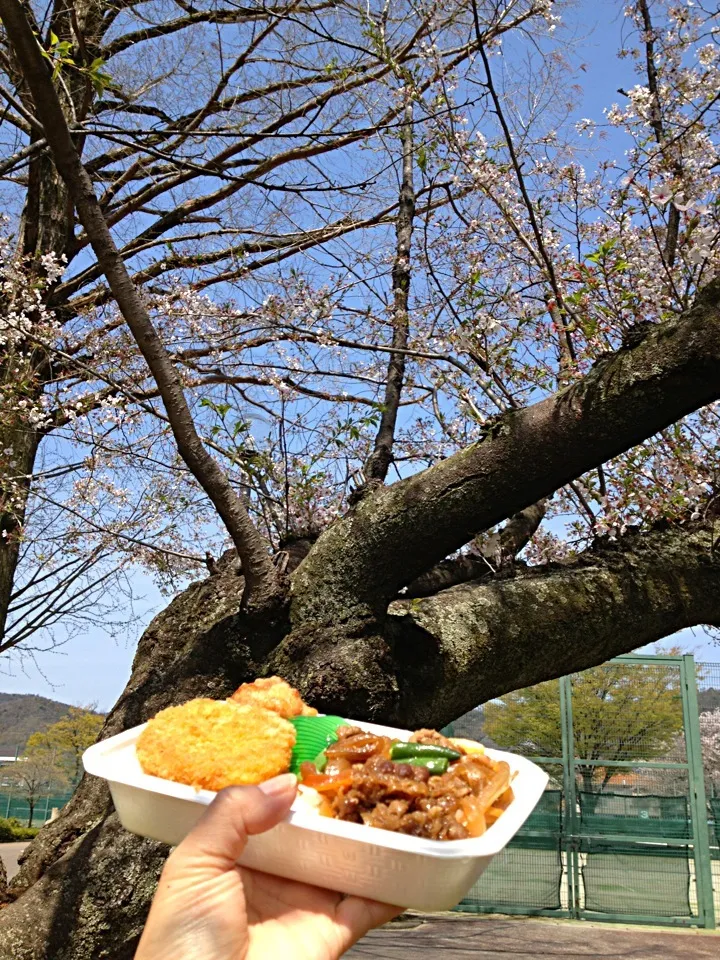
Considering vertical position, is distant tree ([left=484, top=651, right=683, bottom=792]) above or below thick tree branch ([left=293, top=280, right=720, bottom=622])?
below

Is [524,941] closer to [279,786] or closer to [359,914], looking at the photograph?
[359,914]

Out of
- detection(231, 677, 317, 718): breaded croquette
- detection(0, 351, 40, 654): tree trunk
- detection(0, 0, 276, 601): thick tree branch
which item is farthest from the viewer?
detection(0, 351, 40, 654): tree trunk

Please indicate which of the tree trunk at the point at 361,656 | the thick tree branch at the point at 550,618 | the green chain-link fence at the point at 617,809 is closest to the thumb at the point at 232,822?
the tree trunk at the point at 361,656

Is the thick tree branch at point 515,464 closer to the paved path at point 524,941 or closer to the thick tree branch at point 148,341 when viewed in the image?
the thick tree branch at point 148,341

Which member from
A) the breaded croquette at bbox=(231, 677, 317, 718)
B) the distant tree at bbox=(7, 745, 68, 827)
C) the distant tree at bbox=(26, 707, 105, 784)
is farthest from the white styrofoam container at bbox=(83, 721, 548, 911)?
the distant tree at bbox=(26, 707, 105, 784)

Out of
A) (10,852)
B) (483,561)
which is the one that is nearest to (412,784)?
(483,561)

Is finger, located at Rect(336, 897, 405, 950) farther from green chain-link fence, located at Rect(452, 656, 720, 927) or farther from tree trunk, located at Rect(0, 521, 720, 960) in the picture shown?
green chain-link fence, located at Rect(452, 656, 720, 927)
